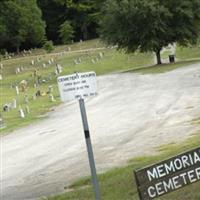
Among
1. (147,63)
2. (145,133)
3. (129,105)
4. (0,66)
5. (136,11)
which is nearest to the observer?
(145,133)

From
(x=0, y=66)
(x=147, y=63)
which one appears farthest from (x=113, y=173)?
(x=0, y=66)

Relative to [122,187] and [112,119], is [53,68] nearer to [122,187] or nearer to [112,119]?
[112,119]

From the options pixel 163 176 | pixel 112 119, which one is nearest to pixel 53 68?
pixel 112 119

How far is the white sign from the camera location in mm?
8414

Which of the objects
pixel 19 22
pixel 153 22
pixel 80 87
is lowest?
pixel 153 22

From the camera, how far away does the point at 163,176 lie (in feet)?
24.2

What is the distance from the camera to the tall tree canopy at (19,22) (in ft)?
273

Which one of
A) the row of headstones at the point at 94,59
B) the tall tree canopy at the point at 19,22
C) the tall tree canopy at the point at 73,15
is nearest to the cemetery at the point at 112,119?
the row of headstones at the point at 94,59

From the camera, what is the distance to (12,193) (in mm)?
13273

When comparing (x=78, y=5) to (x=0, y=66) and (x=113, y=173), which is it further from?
(x=113, y=173)

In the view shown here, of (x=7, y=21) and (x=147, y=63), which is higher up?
(x=7, y=21)

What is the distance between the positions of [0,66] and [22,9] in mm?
18959

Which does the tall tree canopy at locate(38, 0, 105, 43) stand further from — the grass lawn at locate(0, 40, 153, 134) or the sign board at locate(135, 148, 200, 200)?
the sign board at locate(135, 148, 200, 200)

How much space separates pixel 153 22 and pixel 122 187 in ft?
126
